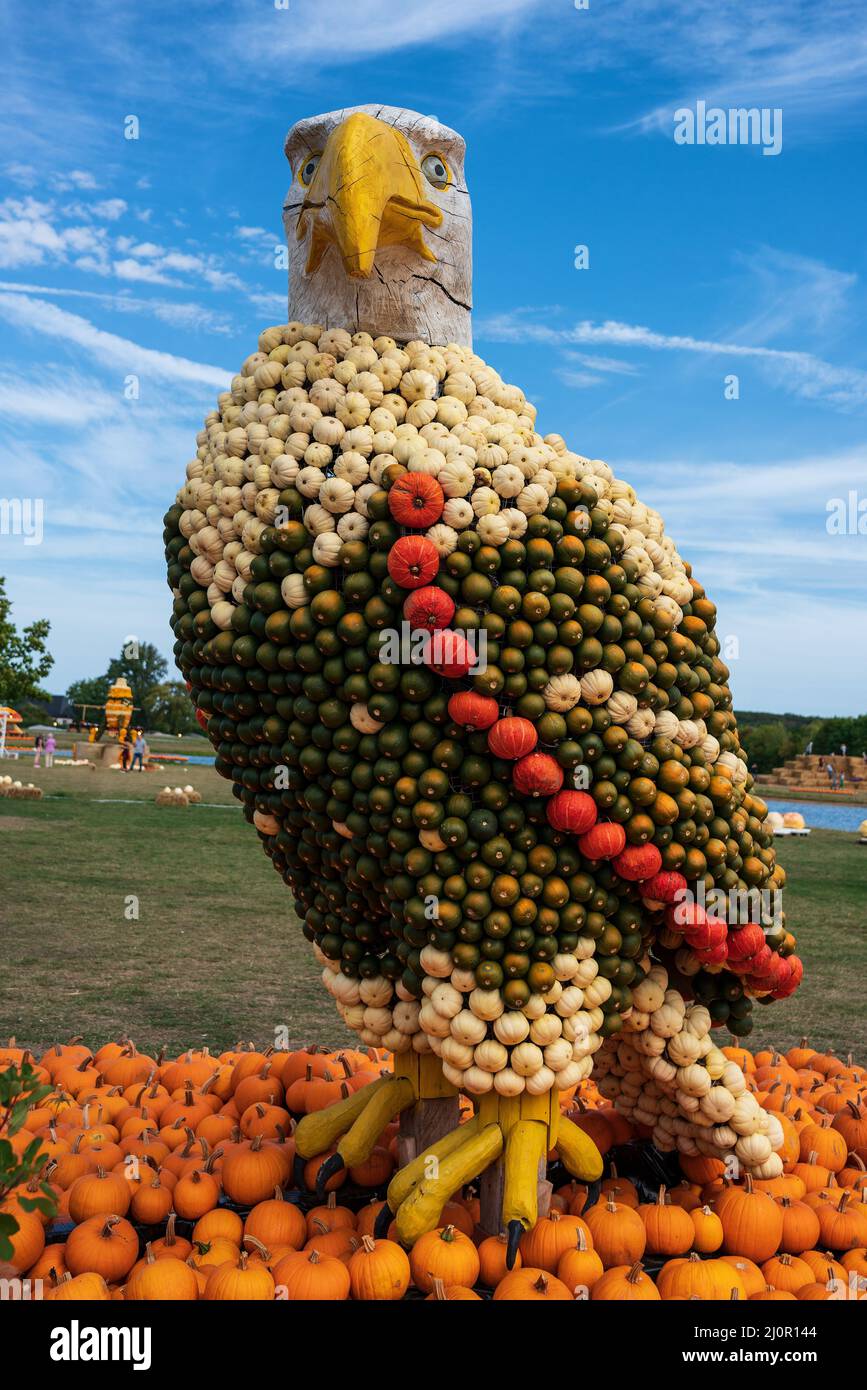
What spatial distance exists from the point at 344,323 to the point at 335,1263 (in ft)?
9.76

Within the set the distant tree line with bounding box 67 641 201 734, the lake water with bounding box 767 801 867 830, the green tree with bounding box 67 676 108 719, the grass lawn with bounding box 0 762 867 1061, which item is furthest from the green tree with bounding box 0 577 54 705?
the green tree with bounding box 67 676 108 719

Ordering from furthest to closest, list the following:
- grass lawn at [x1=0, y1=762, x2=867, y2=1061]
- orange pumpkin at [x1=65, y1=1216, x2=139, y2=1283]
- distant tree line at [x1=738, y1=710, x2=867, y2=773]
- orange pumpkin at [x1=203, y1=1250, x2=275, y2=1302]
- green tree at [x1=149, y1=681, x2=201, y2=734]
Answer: green tree at [x1=149, y1=681, x2=201, y2=734]
distant tree line at [x1=738, y1=710, x2=867, y2=773]
grass lawn at [x1=0, y1=762, x2=867, y2=1061]
orange pumpkin at [x1=65, y1=1216, x2=139, y2=1283]
orange pumpkin at [x1=203, y1=1250, x2=275, y2=1302]

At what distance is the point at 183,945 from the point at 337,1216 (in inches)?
224

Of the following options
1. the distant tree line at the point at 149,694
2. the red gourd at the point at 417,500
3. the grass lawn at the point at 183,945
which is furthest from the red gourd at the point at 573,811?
the distant tree line at the point at 149,694

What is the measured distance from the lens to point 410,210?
3477 mm

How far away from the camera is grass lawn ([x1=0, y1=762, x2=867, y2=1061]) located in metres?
7.08

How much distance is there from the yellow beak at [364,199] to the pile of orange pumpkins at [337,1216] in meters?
2.83

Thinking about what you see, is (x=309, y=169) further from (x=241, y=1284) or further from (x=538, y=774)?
(x=241, y=1284)

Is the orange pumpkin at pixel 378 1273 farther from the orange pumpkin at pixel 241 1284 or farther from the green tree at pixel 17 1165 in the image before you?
the green tree at pixel 17 1165

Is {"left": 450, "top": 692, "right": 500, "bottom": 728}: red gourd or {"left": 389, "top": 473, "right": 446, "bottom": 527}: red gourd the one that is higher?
{"left": 389, "top": 473, "right": 446, "bottom": 527}: red gourd

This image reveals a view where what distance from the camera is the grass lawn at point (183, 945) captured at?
279 inches

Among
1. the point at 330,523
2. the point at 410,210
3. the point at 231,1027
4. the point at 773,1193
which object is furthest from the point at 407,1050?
the point at 231,1027

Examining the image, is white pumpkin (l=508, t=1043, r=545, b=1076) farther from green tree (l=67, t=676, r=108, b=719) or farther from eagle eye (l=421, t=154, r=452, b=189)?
green tree (l=67, t=676, r=108, b=719)

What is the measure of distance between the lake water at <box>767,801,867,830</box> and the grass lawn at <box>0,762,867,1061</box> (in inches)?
390
